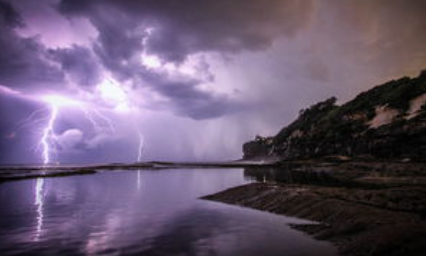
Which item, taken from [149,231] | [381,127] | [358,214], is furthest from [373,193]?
[381,127]

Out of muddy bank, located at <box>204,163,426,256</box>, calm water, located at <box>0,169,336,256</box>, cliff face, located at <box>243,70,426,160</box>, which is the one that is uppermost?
cliff face, located at <box>243,70,426,160</box>

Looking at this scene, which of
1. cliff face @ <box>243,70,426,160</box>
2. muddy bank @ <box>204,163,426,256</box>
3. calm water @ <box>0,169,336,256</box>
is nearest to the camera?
muddy bank @ <box>204,163,426,256</box>

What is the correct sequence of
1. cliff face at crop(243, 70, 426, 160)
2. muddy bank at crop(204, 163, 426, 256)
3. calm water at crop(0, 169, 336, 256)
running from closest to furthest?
muddy bank at crop(204, 163, 426, 256), calm water at crop(0, 169, 336, 256), cliff face at crop(243, 70, 426, 160)

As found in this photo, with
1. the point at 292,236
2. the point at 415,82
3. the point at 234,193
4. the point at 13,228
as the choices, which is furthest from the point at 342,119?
the point at 13,228

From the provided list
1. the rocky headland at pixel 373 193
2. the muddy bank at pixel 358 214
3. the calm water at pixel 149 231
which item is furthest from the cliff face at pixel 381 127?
the calm water at pixel 149 231

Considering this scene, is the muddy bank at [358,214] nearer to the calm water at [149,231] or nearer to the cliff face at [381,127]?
the calm water at [149,231]

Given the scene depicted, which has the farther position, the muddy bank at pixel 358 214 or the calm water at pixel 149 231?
the calm water at pixel 149 231

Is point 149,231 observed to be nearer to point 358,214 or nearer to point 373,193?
point 358,214

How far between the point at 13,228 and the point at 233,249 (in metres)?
19.1

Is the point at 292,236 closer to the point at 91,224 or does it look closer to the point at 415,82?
the point at 91,224

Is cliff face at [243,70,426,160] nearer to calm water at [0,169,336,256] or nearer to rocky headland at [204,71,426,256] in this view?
rocky headland at [204,71,426,256]

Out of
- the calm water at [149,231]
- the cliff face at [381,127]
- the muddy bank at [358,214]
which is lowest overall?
the calm water at [149,231]

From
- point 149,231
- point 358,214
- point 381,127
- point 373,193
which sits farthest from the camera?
point 381,127

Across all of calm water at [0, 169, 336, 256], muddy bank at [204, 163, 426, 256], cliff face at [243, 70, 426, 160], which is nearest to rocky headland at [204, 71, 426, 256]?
muddy bank at [204, 163, 426, 256]
